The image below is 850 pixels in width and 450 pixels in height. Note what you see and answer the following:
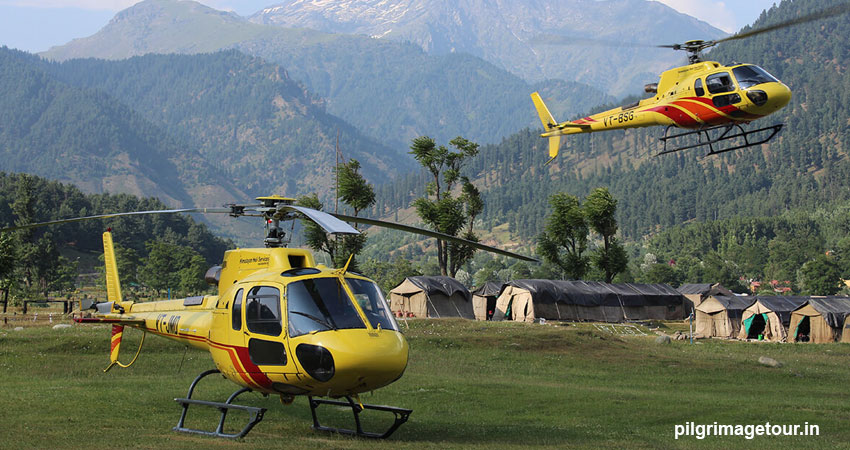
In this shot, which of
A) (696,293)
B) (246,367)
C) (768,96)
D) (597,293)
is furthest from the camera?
(696,293)

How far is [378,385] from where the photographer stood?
13070 millimetres

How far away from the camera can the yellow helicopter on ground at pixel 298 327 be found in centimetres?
1275

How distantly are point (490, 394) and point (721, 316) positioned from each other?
3282 centimetres

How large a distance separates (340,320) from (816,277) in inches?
4570

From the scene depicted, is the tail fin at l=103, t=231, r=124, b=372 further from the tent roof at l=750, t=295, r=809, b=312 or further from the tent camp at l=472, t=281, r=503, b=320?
the tent camp at l=472, t=281, r=503, b=320

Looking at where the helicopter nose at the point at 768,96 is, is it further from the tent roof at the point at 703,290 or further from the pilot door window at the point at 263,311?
the tent roof at the point at 703,290

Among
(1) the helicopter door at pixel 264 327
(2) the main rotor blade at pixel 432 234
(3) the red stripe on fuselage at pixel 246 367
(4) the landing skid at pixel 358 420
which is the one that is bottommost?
(4) the landing skid at pixel 358 420

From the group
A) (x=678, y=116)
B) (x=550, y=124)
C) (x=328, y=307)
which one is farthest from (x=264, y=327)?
(x=550, y=124)

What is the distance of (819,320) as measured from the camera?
44094 mm

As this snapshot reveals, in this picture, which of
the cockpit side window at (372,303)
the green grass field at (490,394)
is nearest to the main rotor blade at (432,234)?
the cockpit side window at (372,303)

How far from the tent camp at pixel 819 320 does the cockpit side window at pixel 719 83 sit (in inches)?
893

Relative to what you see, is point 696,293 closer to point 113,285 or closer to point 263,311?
point 113,285

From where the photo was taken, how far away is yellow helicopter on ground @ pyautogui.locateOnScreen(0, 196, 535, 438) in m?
12.8

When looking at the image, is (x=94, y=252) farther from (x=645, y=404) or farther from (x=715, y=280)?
(x=645, y=404)
